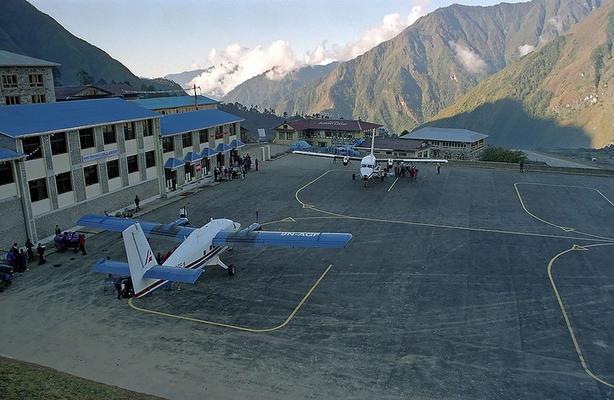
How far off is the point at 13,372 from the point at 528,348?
81.9 ft

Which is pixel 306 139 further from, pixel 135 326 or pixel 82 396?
pixel 82 396

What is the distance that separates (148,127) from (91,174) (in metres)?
10.2

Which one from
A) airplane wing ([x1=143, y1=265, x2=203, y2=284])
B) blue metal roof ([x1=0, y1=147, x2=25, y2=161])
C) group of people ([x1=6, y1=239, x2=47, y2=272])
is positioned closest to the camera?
airplane wing ([x1=143, y1=265, x2=203, y2=284])

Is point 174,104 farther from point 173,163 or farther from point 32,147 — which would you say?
point 32,147

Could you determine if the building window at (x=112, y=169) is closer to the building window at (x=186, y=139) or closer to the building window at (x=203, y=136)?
the building window at (x=186, y=139)

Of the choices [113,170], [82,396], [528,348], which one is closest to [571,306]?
[528,348]

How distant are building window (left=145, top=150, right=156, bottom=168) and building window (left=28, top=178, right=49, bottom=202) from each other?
14.1 m

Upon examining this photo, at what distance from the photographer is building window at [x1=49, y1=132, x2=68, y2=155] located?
43250 mm

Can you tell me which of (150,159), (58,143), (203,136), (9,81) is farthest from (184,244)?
(9,81)

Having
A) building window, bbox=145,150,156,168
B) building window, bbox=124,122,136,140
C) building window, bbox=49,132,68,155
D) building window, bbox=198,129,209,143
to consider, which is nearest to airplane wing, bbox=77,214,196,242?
building window, bbox=49,132,68,155

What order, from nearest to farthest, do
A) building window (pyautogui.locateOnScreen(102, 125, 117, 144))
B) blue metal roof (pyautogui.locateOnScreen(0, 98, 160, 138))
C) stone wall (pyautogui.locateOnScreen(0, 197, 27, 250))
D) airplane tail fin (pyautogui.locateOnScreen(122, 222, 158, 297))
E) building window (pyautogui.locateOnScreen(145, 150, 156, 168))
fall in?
airplane tail fin (pyautogui.locateOnScreen(122, 222, 158, 297))
stone wall (pyautogui.locateOnScreen(0, 197, 27, 250))
blue metal roof (pyautogui.locateOnScreen(0, 98, 160, 138))
building window (pyautogui.locateOnScreen(102, 125, 117, 144))
building window (pyautogui.locateOnScreen(145, 150, 156, 168))

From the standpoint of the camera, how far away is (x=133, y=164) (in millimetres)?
53531

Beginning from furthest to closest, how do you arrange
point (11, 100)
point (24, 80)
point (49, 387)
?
point (24, 80) → point (11, 100) → point (49, 387)

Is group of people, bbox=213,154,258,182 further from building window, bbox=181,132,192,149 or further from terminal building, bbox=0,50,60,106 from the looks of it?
terminal building, bbox=0,50,60,106
